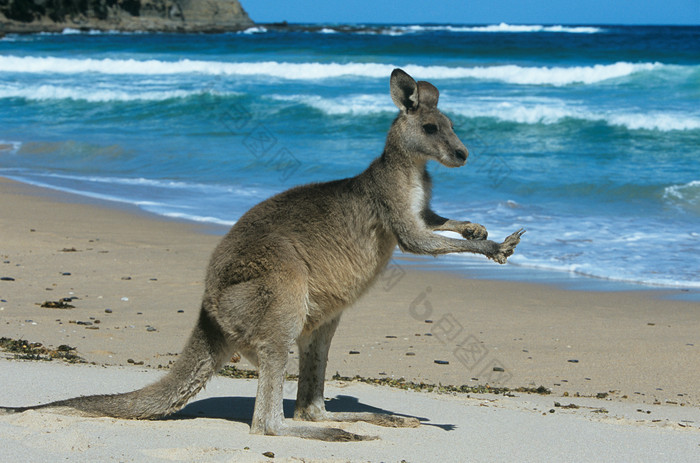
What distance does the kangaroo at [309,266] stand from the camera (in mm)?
3881

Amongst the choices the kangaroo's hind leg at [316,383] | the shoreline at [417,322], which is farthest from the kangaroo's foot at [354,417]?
the shoreline at [417,322]

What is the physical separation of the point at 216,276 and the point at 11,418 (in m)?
1.10

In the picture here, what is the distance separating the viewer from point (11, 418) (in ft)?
12.1

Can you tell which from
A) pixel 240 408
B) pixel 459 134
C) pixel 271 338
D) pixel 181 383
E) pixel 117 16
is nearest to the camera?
pixel 271 338

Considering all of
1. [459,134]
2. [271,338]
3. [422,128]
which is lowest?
[271,338]

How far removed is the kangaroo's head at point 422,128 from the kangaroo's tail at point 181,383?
138 cm

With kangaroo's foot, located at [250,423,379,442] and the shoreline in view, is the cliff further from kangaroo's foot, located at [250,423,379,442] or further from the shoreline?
kangaroo's foot, located at [250,423,379,442]

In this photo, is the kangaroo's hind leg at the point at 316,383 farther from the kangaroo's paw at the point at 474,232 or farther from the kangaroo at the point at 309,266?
the kangaroo's paw at the point at 474,232

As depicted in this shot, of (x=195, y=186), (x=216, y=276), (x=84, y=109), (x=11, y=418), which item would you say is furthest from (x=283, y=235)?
(x=84, y=109)

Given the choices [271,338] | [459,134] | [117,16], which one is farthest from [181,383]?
[117,16]

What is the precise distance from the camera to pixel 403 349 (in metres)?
6.07

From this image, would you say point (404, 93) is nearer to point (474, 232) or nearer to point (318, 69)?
point (474, 232)

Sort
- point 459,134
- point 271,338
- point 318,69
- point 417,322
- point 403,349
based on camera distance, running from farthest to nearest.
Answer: point 318,69
point 459,134
point 417,322
point 403,349
point 271,338

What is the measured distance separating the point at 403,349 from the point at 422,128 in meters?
2.21
